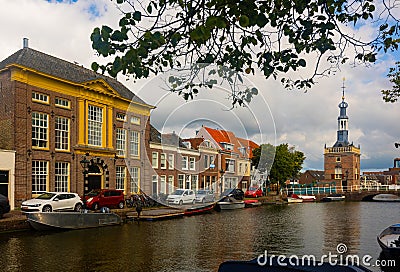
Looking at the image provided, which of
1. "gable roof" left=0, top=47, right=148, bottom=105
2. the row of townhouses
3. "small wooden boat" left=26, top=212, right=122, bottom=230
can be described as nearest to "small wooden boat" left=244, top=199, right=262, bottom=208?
the row of townhouses

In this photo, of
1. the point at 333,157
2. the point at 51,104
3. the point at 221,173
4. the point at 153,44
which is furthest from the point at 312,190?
the point at 153,44

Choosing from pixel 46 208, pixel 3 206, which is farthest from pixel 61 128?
pixel 3 206

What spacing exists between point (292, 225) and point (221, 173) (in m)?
18.6

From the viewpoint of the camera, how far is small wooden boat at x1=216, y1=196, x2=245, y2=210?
35.2m

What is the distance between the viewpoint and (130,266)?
1270 cm

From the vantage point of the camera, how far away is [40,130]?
1087 inches

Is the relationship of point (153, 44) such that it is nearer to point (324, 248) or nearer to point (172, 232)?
point (324, 248)

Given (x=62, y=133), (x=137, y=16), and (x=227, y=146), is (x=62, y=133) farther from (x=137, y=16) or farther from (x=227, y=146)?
(x=137, y=16)

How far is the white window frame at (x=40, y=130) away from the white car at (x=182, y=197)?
16.8 metres

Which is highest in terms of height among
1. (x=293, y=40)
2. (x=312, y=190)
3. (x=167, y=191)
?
(x=293, y=40)

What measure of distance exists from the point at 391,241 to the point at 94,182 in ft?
77.5

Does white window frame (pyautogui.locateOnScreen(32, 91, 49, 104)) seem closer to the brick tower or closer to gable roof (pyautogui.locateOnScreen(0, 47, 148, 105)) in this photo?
gable roof (pyautogui.locateOnScreen(0, 47, 148, 105))

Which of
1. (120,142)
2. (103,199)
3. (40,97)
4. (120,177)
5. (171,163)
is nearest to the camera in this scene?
(171,163)

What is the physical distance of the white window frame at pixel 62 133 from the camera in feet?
95.1
